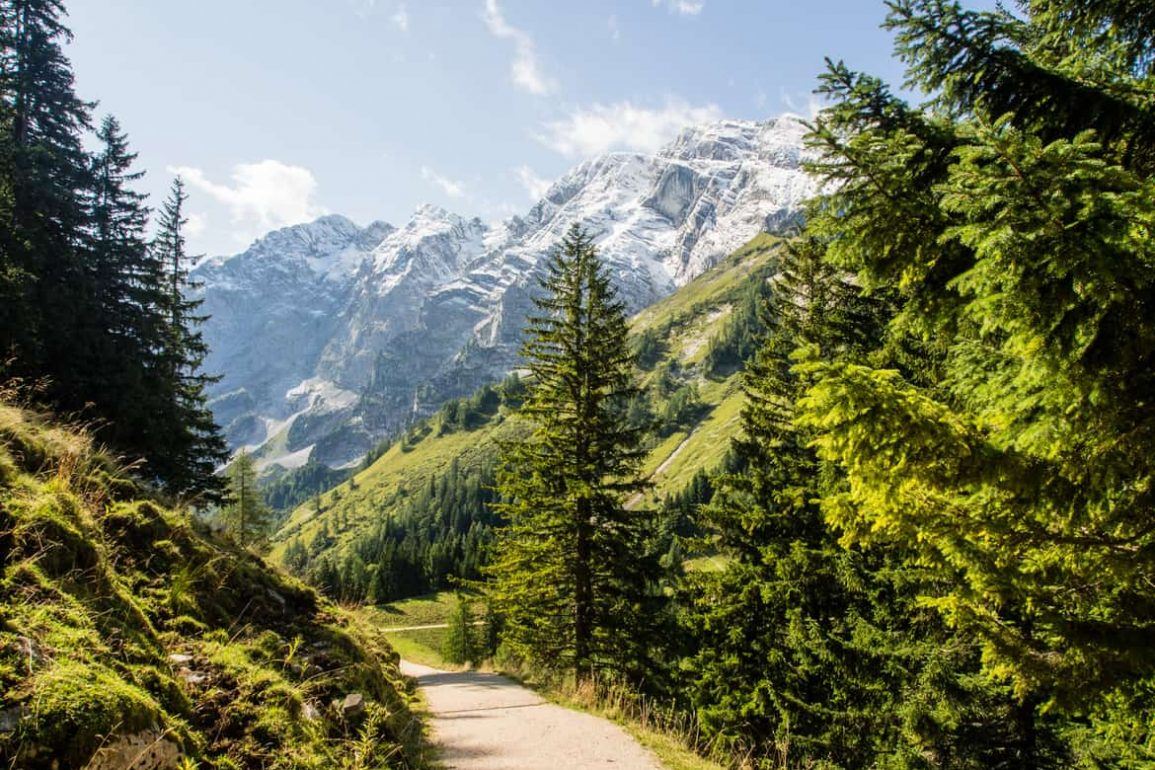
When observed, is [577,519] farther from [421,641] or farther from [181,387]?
[421,641]

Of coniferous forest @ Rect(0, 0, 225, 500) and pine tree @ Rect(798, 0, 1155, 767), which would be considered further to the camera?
coniferous forest @ Rect(0, 0, 225, 500)

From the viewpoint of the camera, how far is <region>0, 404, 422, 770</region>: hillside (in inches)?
148

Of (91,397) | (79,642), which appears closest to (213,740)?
(79,642)

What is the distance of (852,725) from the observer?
46.0ft

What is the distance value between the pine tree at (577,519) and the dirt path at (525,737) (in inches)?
161

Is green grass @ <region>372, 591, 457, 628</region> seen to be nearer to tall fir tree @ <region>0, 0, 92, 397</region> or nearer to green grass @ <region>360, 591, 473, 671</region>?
green grass @ <region>360, 591, 473, 671</region>

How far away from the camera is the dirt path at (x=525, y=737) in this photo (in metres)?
8.22

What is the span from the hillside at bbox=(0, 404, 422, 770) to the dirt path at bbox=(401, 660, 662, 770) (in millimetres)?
1040

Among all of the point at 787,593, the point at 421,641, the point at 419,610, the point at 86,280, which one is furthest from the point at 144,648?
the point at 419,610

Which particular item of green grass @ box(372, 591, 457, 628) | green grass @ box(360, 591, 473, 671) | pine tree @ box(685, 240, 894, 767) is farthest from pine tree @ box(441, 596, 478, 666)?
pine tree @ box(685, 240, 894, 767)

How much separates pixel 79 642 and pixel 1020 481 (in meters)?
7.89

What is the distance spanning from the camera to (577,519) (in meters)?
17.5

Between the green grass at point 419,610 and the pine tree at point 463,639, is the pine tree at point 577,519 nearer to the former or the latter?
the pine tree at point 463,639

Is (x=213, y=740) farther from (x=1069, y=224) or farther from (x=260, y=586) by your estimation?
(x=1069, y=224)
